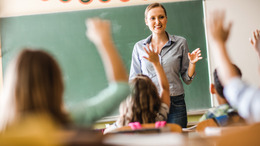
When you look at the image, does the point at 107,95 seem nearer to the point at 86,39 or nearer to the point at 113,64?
the point at 113,64

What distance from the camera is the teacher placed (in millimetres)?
2689

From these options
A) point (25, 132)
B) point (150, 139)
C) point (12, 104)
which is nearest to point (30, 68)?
point (12, 104)

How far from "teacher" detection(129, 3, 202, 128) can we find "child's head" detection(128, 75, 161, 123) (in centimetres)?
59

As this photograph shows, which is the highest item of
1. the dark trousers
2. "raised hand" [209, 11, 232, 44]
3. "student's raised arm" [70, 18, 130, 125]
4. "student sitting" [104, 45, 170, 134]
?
"raised hand" [209, 11, 232, 44]

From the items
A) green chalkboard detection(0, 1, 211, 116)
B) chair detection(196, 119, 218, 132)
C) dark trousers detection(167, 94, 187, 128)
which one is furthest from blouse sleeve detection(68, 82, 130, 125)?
green chalkboard detection(0, 1, 211, 116)

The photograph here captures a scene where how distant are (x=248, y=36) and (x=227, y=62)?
9.96 feet

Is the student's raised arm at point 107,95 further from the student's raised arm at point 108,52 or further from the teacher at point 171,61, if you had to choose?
the teacher at point 171,61

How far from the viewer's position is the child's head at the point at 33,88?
38.2 inches

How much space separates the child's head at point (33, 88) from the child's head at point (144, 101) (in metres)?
1.06

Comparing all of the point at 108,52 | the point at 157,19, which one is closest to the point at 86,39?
the point at 157,19

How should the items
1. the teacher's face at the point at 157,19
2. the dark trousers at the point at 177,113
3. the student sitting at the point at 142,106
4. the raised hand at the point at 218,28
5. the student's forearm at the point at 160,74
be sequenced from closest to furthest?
the raised hand at the point at 218,28
the student sitting at the point at 142,106
the student's forearm at the point at 160,74
the dark trousers at the point at 177,113
the teacher's face at the point at 157,19

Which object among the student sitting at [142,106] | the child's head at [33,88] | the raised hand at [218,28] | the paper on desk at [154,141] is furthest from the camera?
the student sitting at [142,106]

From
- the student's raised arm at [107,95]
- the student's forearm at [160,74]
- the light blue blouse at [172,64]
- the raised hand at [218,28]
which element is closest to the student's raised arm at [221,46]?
the raised hand at [218,28]

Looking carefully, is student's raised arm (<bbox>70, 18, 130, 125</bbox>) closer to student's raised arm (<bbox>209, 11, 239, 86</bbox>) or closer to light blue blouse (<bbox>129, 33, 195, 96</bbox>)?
student's raised arm (<bbox>209, 11, 239, 86</bbox>)
